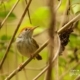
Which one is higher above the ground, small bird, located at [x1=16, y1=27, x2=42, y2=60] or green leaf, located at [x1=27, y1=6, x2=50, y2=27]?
green leaf, located at [x1=27, y1=6, x2=50, y2=27]

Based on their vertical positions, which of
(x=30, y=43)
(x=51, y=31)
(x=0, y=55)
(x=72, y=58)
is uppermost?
(x=51, y=31)

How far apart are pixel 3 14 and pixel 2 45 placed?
273 millimetres

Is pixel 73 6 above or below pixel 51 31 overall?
below

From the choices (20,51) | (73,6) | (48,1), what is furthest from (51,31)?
(20,51)

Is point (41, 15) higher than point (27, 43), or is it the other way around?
point (41, 15)

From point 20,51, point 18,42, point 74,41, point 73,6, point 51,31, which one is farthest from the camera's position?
point 18,42

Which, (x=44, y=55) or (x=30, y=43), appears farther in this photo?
(x=30, y=43)

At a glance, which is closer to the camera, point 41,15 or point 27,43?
point 41,15

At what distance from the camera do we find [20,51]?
253 centimetres

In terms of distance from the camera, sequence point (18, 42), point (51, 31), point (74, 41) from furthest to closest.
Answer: point (18, 42) → point (74, 41) → point (51, 31)

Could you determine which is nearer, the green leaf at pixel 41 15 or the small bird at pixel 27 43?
the green leaf at pixel 41 15

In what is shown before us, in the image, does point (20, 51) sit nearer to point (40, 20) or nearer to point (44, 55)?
point (44, 55)

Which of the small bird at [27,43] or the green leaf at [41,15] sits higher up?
the green leaf at [41,15]

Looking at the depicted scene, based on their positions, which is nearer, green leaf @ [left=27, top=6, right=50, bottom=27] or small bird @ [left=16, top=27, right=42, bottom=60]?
green leaf @ [left=27, top=6, right=50, bottom=27]
